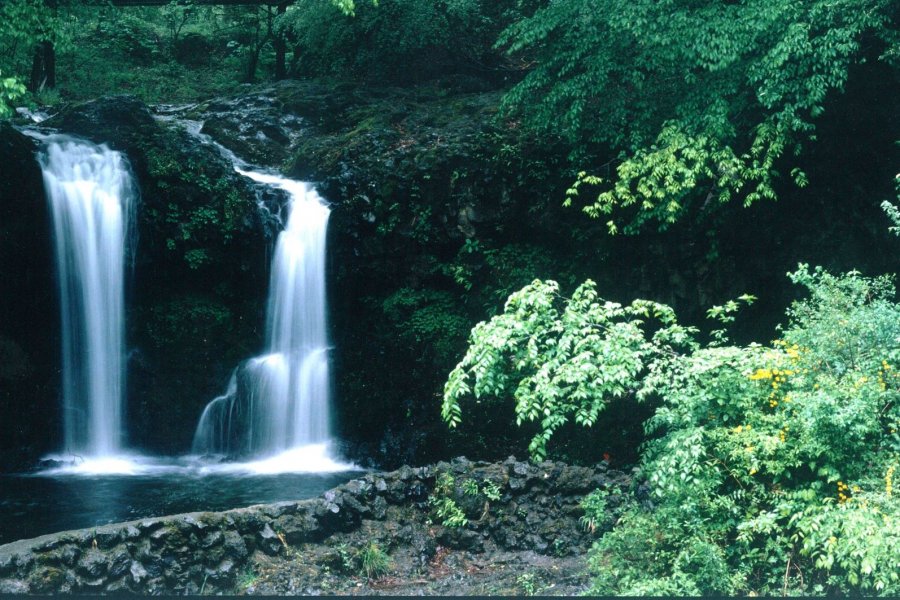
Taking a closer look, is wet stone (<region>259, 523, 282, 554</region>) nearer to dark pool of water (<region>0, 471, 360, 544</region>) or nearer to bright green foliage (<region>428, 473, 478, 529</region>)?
bright green foliage (<region>428, 473, 478, 529</region>)

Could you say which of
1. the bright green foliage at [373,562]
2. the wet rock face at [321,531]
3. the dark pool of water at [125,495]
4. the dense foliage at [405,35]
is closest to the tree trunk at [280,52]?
the dense foliage at [405,35]

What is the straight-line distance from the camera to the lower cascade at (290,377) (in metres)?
11.9

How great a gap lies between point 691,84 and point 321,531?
24.7ft

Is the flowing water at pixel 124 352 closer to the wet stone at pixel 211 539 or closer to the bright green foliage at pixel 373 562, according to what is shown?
the bright green foliage at pixel 373 562

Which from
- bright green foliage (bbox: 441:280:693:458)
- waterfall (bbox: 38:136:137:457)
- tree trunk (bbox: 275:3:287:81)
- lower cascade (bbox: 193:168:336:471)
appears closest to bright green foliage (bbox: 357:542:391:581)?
bright green foliage (bbox: 441:280:693:458)

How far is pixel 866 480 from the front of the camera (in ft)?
18.7

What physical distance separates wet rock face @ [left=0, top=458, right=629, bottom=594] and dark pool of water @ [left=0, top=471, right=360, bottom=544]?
2.24m

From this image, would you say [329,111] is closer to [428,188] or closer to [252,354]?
[428,188]

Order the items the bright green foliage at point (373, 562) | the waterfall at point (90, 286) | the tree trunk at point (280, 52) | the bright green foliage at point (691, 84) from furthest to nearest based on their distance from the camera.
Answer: the tree trunk at point (280, 52) < the waterfall at point (90, 286) < the bright green foliage at point (691, 84) < the bright green foliage at point (373, 562)

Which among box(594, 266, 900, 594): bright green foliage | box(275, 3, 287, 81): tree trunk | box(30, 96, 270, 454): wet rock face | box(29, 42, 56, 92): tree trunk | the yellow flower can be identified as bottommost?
box(594, 266, 900, 594): bright green foliage

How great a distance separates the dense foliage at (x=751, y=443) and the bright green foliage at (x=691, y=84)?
335 cm

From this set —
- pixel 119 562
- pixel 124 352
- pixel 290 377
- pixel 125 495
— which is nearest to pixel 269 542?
pixel 119 562

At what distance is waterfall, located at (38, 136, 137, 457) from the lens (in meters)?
11.9

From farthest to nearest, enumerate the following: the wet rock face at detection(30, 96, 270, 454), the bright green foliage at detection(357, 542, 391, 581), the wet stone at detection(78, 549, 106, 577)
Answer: the wet rock face at detection(30, 96, 270, 454) → the bright green foliage at detection(357, 542, 391, 581) → the wet stone at detection(78, 549, 106, 577)
